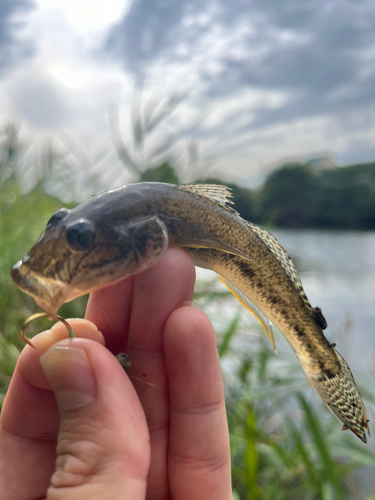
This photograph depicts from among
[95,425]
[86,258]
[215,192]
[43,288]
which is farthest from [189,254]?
[95,425]

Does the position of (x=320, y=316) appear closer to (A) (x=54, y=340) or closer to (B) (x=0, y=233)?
(A) (x=54, y=340)

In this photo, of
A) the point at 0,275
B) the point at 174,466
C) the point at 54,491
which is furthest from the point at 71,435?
the point at 0,275

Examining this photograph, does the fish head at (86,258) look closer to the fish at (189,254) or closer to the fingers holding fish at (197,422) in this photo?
the fish at (189,254)

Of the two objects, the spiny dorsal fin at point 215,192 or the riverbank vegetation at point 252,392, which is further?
the riverbank vegetation at point 252,392

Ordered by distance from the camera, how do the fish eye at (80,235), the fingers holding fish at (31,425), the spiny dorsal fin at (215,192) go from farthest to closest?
the spiny dorsal fin at (215,192) → the fingers holding fish at (31,425) → the fish eye at (80,235)

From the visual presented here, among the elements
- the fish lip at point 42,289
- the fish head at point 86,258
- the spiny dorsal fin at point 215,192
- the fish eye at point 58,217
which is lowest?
the fish lip at point 42,289

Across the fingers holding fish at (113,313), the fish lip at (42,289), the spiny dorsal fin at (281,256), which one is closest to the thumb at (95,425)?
the fish lip at (42,289)

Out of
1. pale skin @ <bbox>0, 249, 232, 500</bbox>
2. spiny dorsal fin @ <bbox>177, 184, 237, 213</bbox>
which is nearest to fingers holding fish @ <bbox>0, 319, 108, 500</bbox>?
pale skin @ <bbox>0, 249, 232, 500</bbox>

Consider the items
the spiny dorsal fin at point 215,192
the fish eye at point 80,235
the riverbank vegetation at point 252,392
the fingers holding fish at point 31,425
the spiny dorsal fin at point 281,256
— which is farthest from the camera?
the riverbank vegetation at point 252,392
